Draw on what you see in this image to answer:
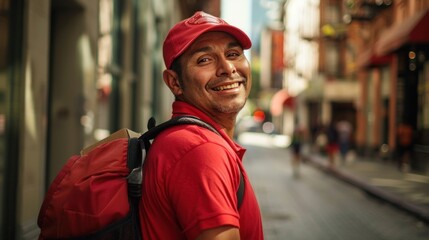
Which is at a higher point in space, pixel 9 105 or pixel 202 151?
pixel 9 105

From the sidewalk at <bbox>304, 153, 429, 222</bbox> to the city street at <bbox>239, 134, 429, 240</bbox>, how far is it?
0.18 metres

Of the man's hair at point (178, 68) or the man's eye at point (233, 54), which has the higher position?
the man's eye at point (233, 54)

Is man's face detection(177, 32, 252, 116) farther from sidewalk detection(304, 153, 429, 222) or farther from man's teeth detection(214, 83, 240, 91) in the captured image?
sidewalk detection(304, 153, 429, 222)

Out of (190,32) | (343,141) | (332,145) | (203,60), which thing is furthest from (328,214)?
(343,141)

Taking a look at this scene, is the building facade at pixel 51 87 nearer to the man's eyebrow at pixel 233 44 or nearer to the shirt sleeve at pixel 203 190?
the man's eyebrow at pixel 233 44

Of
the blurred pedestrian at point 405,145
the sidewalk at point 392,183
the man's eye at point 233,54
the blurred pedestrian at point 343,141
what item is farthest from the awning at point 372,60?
the man's eye at point 233,54

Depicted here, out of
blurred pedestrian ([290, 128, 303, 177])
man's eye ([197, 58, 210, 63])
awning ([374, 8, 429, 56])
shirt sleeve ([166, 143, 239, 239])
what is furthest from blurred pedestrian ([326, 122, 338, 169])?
shirt sleeve ([166, 143, 239, 239])

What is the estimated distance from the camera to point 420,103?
18.8 meters

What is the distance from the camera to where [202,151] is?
64.8 inches

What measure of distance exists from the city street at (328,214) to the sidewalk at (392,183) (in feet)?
0.60

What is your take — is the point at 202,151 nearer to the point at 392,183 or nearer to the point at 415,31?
the point at 392,183

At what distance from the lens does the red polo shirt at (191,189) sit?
157 cm

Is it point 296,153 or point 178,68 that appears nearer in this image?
point 178,68

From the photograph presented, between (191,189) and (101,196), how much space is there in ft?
0.99
